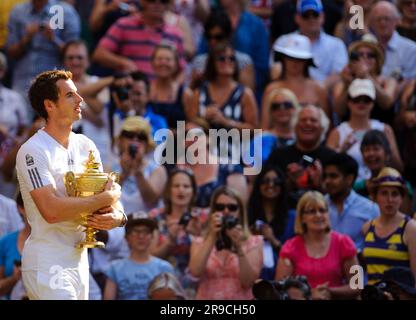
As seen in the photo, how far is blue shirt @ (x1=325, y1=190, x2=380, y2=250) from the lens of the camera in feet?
32.7

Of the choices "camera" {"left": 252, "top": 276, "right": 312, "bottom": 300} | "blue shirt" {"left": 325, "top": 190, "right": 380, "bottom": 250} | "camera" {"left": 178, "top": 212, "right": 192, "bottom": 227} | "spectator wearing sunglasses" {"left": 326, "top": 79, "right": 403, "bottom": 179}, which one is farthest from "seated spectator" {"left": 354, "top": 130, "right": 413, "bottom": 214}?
"camera" {"left": 252, "top": 276, "right": 312, "bottom": 300}

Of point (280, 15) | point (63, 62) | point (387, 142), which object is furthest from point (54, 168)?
point (280, 15)

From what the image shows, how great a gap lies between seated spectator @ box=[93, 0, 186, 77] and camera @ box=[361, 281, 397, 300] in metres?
4.20

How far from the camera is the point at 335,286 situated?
9422 mm

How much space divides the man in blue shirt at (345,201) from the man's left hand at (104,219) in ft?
10.7

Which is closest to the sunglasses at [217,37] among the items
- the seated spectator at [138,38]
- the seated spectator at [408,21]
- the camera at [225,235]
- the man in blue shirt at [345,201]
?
the seated spectator at [138,38]

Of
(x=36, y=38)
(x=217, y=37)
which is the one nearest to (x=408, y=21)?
(x=217, y=37)

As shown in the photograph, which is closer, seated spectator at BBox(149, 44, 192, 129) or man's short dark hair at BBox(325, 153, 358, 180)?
man's short dark hair at BBox(325, 153, 358, 180)

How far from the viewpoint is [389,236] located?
941cm

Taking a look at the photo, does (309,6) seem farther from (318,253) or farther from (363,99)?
(318,253)

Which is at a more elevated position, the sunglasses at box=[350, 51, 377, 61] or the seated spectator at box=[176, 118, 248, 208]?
the sunglasses at box=[350, 51, 377, 61]

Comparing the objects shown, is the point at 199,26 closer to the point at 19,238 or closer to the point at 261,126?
the point at 261,126

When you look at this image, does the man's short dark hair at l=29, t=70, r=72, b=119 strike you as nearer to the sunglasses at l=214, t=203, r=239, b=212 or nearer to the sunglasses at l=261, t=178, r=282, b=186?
the sunglasses at l=214, t=203, r=239, b=212

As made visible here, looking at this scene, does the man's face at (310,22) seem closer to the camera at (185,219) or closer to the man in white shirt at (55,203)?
the camera at (185,219)
